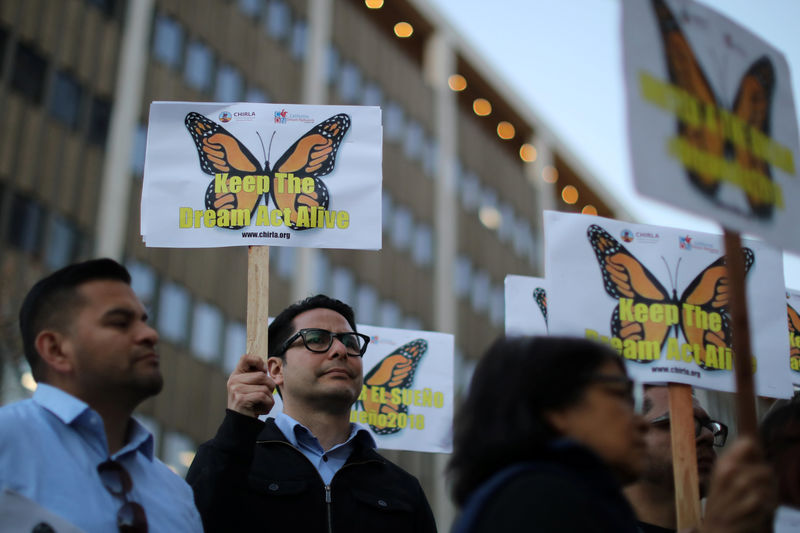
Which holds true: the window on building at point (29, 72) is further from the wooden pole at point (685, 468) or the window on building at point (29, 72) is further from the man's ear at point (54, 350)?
the wooden pole at point (685, 468)

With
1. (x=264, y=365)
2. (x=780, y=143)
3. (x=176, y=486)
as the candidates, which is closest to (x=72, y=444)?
(x=176, y=486)

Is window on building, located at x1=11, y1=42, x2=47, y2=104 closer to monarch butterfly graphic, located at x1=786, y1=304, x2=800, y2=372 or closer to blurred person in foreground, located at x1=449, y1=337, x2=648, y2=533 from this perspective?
monarch butterfly graphic, located at x1=786, y1=304, x2=800, y2=372

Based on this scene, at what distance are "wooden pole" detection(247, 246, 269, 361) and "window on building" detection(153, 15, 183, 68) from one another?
20.7 metres

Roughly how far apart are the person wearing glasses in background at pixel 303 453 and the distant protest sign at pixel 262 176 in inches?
15.5

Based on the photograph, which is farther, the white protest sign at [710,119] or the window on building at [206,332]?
the window on building at [206,332]

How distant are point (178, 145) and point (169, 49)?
20.5 meters

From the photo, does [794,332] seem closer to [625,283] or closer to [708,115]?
[625,283]

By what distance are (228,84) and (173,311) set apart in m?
6.41

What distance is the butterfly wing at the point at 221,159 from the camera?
4.79 metres

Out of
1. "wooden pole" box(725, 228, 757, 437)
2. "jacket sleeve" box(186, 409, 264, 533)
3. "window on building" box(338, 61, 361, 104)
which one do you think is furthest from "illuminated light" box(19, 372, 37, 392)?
"wooden pole" box(725, 228, 757, 437)

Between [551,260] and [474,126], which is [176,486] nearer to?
→ [551,260]

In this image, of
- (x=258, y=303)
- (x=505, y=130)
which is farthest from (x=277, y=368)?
(x=505, y=130)

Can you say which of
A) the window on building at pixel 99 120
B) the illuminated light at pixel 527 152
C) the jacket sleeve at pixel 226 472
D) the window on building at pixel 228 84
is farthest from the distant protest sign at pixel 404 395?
the illuminated light at pixel 527 152

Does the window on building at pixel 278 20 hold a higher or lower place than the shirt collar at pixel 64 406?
higher
